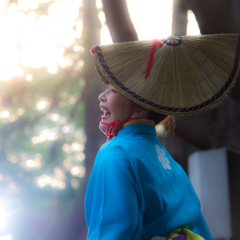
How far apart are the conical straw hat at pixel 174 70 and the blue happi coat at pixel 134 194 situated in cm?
16

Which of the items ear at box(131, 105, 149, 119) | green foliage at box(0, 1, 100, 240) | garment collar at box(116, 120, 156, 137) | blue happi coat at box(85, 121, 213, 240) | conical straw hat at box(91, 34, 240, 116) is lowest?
green foliage at box(0, 1, 100, 240)

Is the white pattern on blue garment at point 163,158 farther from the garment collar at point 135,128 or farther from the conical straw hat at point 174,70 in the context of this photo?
the conical straw hat at point 174,70

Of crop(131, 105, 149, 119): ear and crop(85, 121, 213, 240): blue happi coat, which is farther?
crop(131, 105, 149, 119): ear

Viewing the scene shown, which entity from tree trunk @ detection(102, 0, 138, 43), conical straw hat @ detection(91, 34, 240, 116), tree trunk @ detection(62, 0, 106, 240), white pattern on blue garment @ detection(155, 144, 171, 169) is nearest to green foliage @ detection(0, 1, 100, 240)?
tree trunk @ detection(62, 0, 106, 240)

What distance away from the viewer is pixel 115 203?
32.7 inches

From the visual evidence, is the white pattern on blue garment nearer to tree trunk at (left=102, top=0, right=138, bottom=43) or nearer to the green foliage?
tree trunk at (left=102, top=0, right=138, bottom=43)

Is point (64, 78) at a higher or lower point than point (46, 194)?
higher

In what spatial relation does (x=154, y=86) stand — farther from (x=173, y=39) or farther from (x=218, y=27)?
(x=218, y=27)

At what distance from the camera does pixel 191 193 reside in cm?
119

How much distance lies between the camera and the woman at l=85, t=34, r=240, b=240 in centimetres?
86

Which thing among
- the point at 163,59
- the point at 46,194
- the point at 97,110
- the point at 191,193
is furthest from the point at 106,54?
the point at 46,194

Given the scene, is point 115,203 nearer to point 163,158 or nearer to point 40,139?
point 163,158

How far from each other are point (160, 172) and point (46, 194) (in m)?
9.92

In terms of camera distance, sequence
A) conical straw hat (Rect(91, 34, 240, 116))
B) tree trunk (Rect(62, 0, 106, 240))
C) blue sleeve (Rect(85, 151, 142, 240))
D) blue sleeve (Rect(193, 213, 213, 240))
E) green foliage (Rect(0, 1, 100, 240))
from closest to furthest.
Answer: blue sleeve (Rect(85, 151, 142, 240)), conical straw hat (Rect(91, 34, 240, 116)), blue sleeve (Rect(193, 213, 213, 240)), tree trunk (Rect(62, 0, 106, 240)), green foliage (Rect(0, 1, 100, 240))
